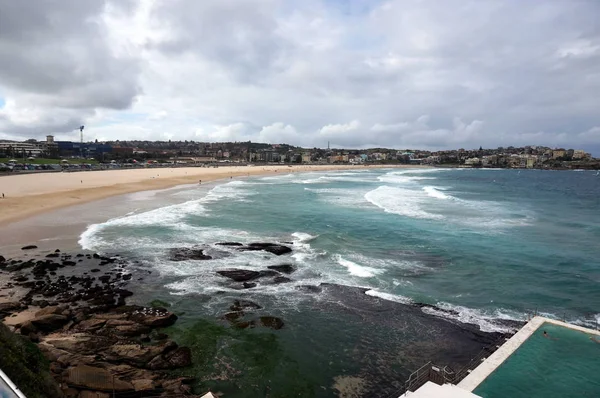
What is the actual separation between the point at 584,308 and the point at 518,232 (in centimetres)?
1393

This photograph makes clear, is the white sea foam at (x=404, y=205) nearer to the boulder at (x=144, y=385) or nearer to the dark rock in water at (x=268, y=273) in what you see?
the dark rock in water at (x=268, y=273)

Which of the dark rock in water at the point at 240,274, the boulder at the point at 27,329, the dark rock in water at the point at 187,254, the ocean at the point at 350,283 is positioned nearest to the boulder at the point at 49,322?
the boulder at the point at 27,329

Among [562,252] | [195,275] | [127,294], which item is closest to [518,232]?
[562,252]

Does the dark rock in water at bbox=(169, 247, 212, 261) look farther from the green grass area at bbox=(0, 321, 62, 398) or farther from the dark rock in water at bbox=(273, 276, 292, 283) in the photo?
the green grass area at bbox=(0, 321, 62, 398)

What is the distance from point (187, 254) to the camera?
19.6m

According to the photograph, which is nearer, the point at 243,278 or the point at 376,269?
the point at 243,278

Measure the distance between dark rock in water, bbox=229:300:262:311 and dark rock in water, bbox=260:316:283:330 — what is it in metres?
0.94

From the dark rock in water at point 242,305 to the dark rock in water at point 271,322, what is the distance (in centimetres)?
94

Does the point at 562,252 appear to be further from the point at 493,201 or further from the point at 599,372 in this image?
the point at 493,201

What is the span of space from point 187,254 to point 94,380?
11.3 m

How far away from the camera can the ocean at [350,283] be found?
10477mm

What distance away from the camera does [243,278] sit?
16.5m

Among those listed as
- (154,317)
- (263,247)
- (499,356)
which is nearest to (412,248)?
(263,247)

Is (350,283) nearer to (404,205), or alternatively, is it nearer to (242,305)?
(242,305)
